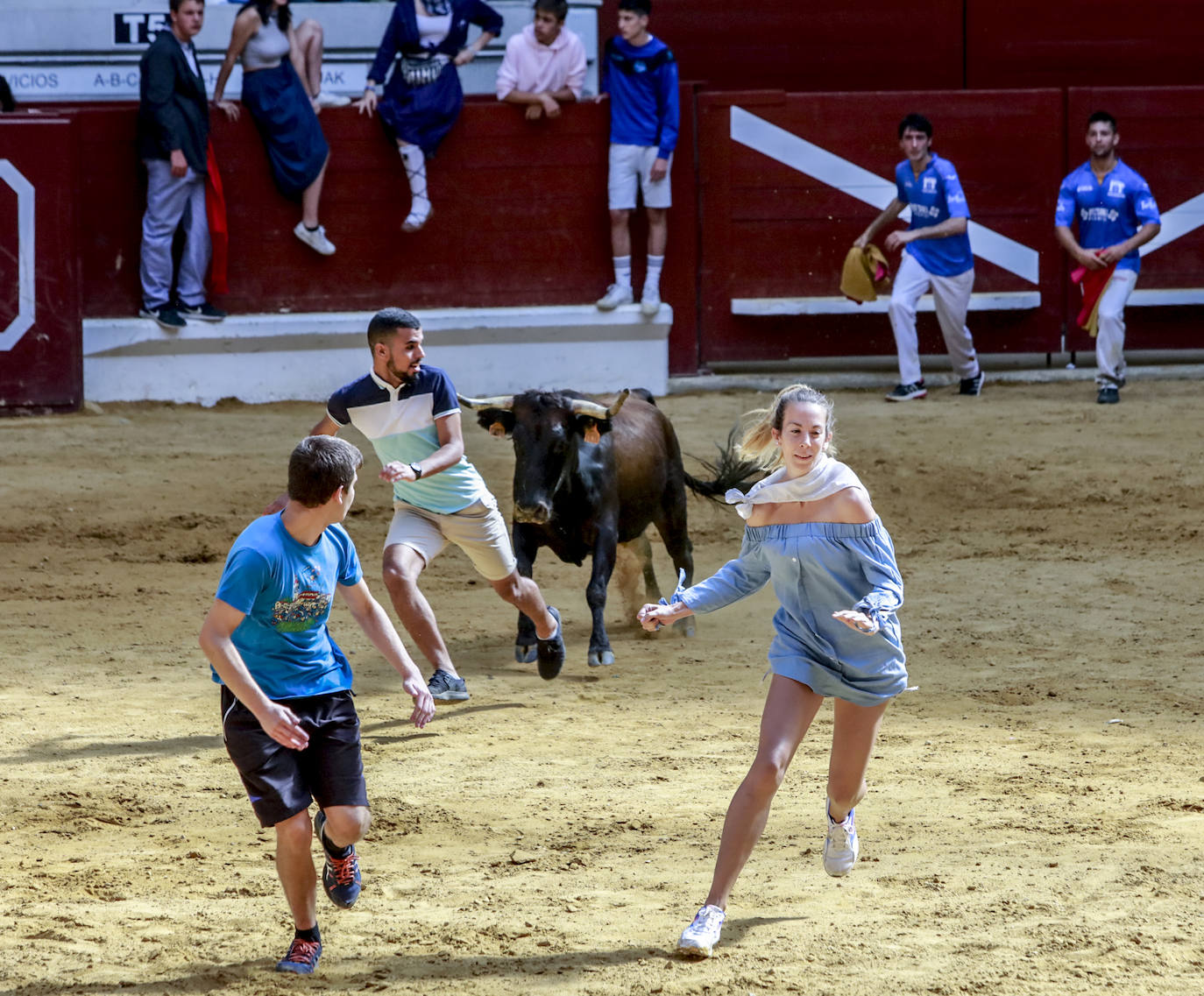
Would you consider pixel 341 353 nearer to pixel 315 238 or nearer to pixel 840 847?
pixel 315 238

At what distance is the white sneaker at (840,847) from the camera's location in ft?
14.1

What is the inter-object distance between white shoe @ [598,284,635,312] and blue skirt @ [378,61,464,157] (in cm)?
164

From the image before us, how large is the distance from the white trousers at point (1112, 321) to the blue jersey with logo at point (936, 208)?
99cm

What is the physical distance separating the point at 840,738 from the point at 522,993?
101cm

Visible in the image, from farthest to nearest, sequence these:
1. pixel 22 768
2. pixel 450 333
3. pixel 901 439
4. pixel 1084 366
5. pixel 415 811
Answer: pixel 1084 366, pixel 450 333, pixel 901 439, pixel 22 768, pixel 415 811

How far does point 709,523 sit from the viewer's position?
1016 cm

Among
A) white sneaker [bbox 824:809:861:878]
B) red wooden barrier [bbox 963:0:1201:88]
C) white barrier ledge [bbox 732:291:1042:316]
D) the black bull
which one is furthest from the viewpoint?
red wooden barrier [bbox 963:0:1201:88]

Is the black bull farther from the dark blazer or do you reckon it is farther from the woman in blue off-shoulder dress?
the dark blazer

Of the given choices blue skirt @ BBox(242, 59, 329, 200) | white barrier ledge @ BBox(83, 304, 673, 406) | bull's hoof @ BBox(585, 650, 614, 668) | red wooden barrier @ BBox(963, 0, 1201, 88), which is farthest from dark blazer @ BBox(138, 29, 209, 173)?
red wooden barrier @ BBox(963, 0, 1201, 88)

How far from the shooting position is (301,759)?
3928mm

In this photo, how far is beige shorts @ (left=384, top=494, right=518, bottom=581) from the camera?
621 cm

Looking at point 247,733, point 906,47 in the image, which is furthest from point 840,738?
point 906,47

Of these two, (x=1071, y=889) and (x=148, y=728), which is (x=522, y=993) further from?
(x=148, y=728)

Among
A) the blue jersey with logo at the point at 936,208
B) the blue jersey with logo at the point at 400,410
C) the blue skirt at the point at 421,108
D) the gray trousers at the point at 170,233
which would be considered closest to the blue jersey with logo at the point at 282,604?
the blue jersey with logo at the point at 400,410
